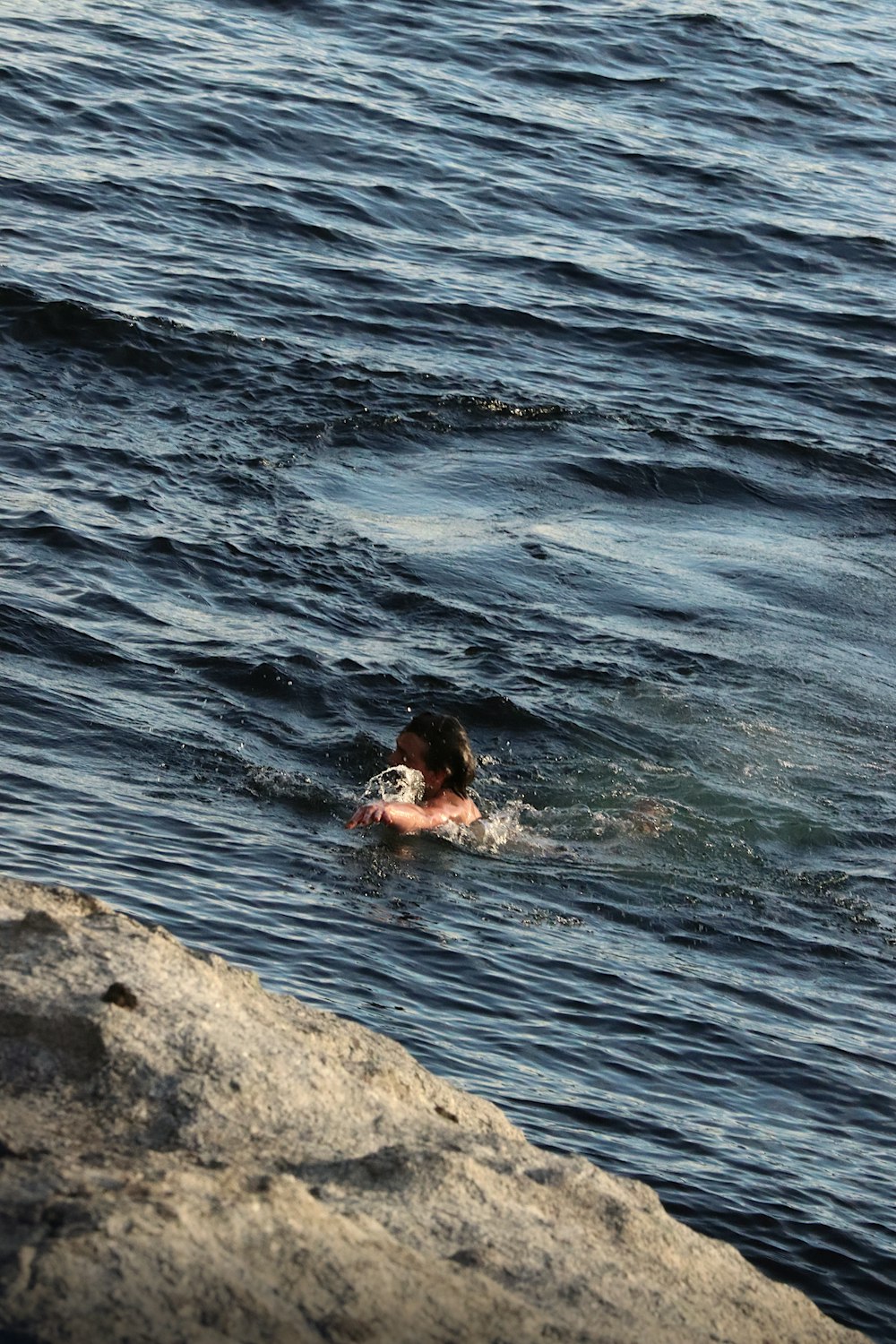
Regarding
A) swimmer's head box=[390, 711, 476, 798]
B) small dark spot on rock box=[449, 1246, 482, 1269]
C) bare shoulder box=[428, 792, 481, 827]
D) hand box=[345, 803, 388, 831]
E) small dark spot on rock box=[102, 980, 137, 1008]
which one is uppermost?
small dark spot on rock box=[102, 980, 137, 1008]

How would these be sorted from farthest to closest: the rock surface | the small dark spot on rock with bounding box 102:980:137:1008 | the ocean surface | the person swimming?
the person swimming
the ocean surface
the small dark spot on rock with bounding box 102:980:137:1008
the rock surface

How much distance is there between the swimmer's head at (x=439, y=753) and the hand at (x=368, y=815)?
1.46 ft

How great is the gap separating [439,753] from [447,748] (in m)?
0.06

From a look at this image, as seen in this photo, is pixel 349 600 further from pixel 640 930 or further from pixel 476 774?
pixel 640 930

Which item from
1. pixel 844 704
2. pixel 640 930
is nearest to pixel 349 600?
pixel 844 704

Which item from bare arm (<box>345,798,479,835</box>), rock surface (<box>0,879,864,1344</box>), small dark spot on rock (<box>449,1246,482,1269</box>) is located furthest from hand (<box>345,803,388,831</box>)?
small dark spot on rock (<box>449,1246,482,1269</box>)

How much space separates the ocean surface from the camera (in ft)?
25.5

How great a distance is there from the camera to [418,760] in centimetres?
997

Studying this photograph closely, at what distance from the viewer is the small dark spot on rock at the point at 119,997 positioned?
15.9 ft

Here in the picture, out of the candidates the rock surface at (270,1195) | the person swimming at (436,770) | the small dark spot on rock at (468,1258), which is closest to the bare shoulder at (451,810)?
the person swimming at (436,770)

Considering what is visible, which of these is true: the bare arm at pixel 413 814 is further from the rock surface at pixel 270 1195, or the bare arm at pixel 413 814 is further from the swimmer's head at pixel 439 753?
the rock surface at pixel 270 1195

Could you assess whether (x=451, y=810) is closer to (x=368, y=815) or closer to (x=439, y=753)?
(x=439, y=753)

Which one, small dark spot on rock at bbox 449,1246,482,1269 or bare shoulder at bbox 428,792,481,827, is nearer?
small dark spot on rock at bbox 449,1246,482,1269

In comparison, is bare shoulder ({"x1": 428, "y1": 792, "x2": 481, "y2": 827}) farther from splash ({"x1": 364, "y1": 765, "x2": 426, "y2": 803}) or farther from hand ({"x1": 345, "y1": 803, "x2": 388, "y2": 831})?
hand ({"x1": 345, "y1": 803, "x2": 388, "y2": 831})
